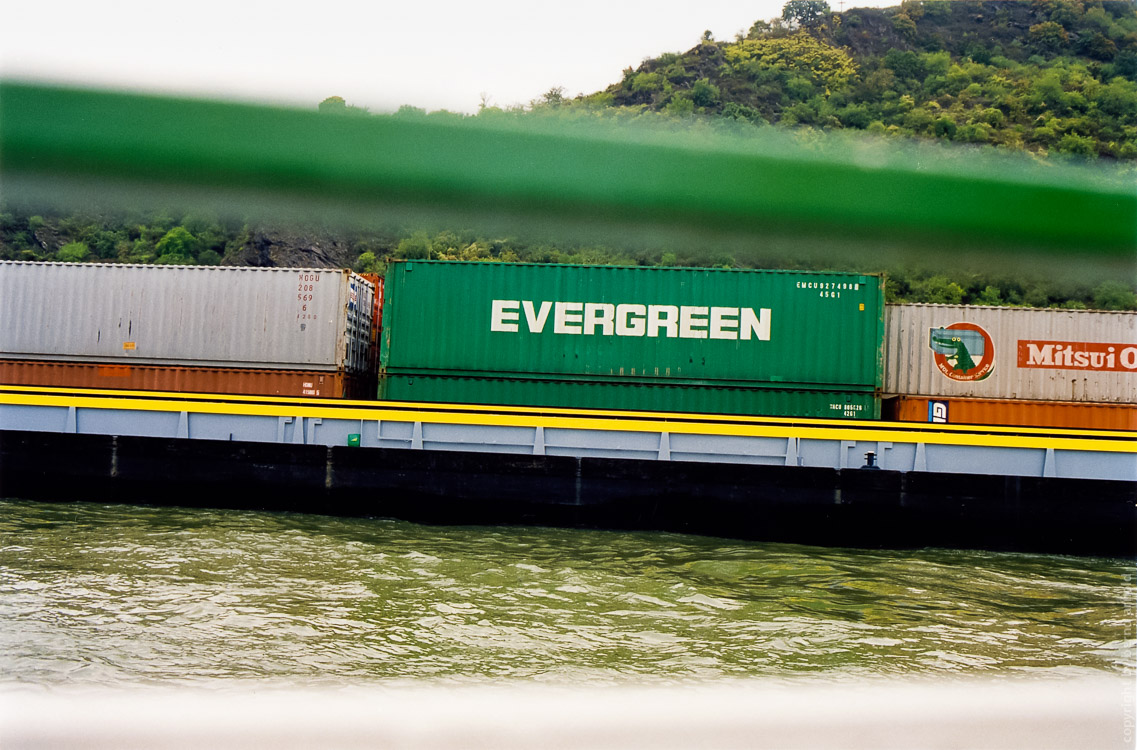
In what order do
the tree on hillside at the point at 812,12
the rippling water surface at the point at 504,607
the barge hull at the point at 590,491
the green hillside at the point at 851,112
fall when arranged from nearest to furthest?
the green hillside at the point at 851,112 → the tree on hillside at the point at 812,12 → the rippling water surface at the point at 504,607 → the barge hull at the point at 590,491

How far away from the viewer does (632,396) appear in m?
15.3

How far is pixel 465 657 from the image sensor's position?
595 centimetres

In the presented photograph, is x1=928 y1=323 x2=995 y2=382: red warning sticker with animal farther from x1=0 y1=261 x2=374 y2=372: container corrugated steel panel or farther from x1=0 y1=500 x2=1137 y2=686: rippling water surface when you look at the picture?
x1=0 y1=261 x2=374 y2=372: container corrugated steel panel

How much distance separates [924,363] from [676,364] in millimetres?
5112

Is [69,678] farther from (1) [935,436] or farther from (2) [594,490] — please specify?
(1) [935,436]

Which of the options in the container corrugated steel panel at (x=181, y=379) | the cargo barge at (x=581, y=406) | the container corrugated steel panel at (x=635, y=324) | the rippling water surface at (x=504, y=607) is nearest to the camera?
the rippling water surface at (x=504, y=607)

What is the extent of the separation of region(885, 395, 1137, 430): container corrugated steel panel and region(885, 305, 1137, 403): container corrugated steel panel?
152 millimetres

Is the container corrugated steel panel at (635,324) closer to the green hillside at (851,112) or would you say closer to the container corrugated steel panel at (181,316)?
the container corrugated steel panel at (181,316)

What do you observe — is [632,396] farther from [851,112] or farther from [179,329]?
[851,112]

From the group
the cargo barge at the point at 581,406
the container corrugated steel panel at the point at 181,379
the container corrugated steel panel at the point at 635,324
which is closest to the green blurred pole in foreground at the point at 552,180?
the cargo barge at the point at 581,406

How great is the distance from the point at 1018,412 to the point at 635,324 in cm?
761

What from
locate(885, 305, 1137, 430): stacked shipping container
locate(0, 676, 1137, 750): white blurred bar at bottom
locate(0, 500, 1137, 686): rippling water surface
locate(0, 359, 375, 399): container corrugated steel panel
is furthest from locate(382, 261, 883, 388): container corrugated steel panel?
locate(0, 676, 1137, 750): white blurred bar at bottom

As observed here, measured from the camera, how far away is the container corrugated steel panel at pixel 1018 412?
15914 mm

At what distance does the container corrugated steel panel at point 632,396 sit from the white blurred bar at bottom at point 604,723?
503 inches
